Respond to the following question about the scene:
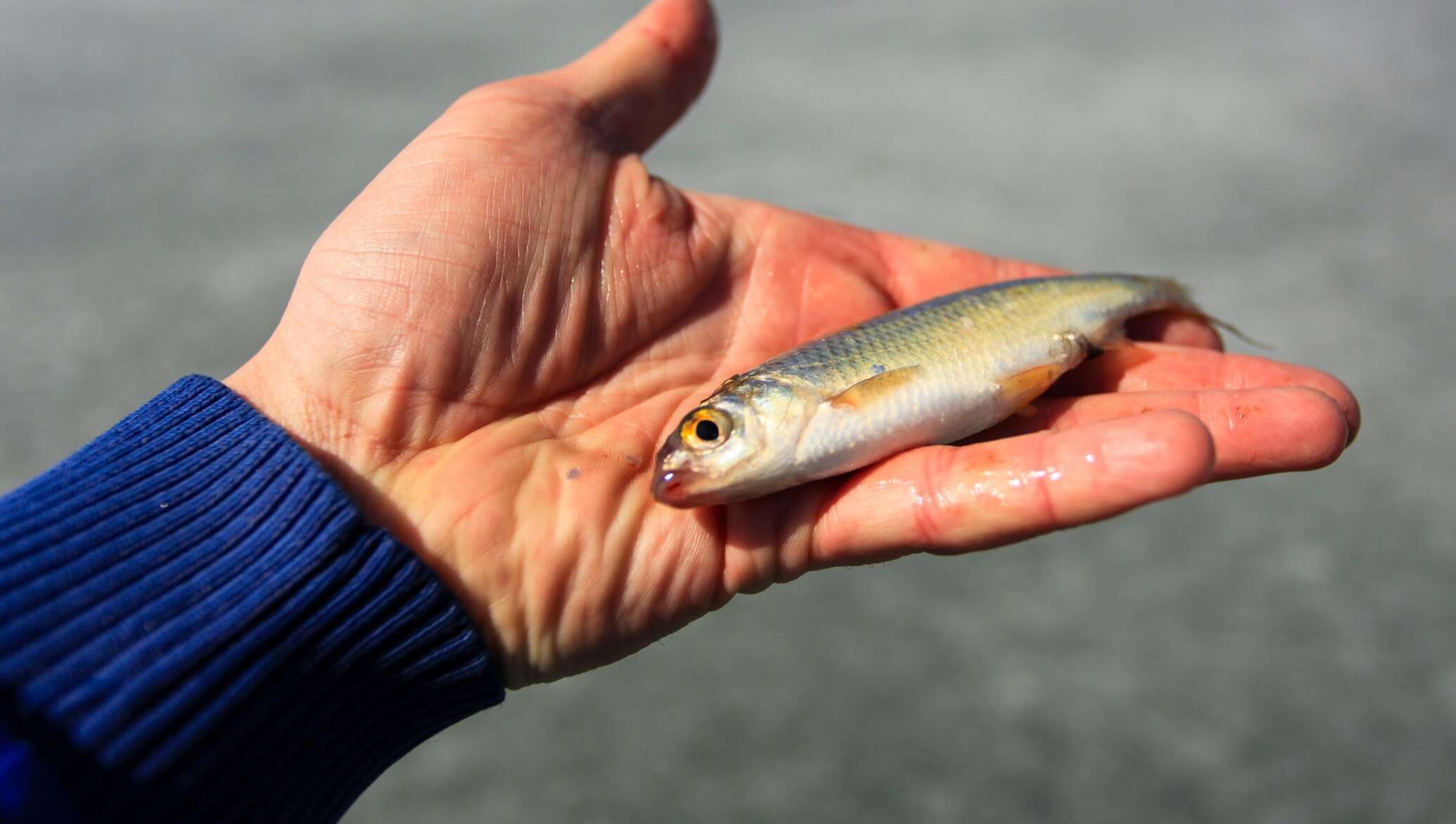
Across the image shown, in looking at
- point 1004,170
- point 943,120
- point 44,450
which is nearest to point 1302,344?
point 1004,170

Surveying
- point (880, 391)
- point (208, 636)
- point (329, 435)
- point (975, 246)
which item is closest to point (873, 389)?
point (880, 391)

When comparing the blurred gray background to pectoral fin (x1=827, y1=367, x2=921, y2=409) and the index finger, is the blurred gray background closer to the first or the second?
the index finger

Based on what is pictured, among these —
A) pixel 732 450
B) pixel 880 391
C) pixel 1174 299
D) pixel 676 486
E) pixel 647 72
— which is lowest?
pixel 676 486

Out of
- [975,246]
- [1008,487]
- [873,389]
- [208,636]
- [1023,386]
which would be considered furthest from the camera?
[975,246]

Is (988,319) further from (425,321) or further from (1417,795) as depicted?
(1417,795)

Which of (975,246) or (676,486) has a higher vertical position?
(975,246)

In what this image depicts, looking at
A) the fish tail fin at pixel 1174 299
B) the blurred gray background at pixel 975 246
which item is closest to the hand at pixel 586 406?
the fish tail fin at pixel 1174 299

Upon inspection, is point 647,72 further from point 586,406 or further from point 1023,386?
point 1023,386
